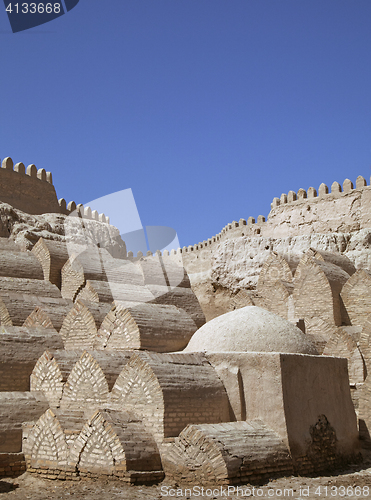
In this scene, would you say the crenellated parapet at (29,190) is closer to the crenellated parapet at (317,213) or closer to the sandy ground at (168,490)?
the crenellated parapet at (317,213)

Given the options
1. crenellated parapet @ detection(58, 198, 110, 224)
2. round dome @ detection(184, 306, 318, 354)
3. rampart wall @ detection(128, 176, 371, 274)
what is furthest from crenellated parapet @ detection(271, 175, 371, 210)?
round dome @ detection(184, 306, 318, 354)

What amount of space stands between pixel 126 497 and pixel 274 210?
18.0 meters

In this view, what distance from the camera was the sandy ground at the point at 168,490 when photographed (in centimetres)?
660

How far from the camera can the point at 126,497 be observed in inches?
255

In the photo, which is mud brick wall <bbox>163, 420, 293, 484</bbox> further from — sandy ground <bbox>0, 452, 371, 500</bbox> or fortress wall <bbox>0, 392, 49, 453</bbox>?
fortress wall <bbox>0, 392, 49, 453</bbox>

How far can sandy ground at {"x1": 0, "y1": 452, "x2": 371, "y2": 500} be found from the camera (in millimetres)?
6598

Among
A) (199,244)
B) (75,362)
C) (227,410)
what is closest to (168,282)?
(75,362)

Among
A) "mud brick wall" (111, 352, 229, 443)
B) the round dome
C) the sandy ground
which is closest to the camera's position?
the sandy ground

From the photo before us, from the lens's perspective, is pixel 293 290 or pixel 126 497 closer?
pixel 126 497

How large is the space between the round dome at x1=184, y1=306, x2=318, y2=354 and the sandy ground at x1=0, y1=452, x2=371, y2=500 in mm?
2182

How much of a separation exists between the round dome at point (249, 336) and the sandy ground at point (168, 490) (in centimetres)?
218

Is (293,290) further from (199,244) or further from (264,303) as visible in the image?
(199,244)

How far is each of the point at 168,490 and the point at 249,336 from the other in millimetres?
3044

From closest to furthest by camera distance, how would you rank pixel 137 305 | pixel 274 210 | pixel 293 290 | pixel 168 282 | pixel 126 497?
1. pixel 126 497
2. pixel 137 305
3. pixel 168 282
4. pixel 293 290
5. pixel 274 210
